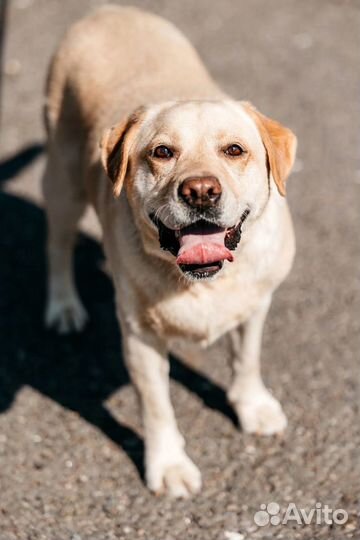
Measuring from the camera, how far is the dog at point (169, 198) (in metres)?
3.61

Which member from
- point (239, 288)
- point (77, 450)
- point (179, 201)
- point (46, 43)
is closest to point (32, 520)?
point (77, 450)

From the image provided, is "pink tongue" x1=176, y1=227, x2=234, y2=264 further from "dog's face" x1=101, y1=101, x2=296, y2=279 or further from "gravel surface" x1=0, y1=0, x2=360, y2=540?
"gravel surface" x1=0, y1=0, x2=360, y2=540

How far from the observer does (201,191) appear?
3396mm

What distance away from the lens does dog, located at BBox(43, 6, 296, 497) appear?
3.61 metres

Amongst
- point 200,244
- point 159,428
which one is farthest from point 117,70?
point 159,428

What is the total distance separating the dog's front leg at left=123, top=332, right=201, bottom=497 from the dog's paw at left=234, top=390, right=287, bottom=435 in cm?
43

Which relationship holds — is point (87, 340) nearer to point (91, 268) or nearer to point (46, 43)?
point (91, 268)

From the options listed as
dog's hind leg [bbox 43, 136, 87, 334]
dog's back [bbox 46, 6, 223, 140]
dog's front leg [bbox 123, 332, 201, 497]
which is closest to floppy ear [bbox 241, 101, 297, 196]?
dog's back [bbox 46, 6, 223, 140]

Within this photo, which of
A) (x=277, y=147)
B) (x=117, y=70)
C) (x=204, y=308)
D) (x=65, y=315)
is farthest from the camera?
(x=65, y=315)

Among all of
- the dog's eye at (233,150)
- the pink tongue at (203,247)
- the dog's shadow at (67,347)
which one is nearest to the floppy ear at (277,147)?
the dog's eye at (233,150)

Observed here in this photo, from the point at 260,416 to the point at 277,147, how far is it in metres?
1.63

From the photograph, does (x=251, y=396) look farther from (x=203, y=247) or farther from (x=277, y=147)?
(x=277, y=147)

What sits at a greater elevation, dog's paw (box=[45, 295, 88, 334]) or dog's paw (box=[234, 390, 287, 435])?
dog's paw (box=[234, 390, 287, 435])

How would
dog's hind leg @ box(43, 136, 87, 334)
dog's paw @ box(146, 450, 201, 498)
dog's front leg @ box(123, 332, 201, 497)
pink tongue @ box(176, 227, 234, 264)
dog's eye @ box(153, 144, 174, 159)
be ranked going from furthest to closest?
1. dog's hind leg @ box(43, 136, 87, 334)
2. dog's paw @ box(146, 450, 201, 498)
3. dog's front leg @ box(123, 332, 201, 497)
4. dog's eye @ box(153, 144, 174, 159)
5. pink tongue @ box(176, 227, 234, 264)
